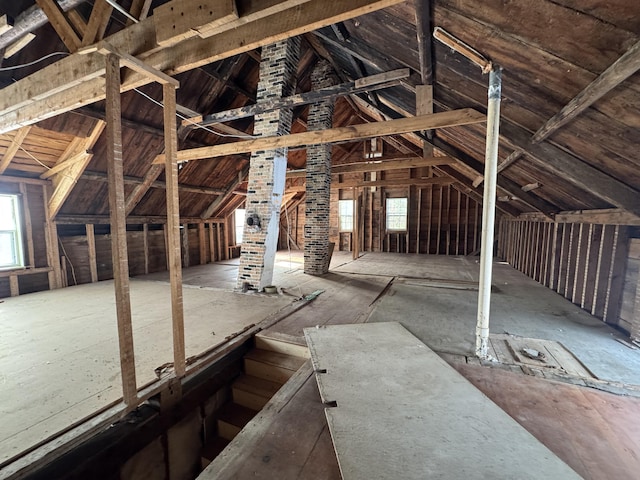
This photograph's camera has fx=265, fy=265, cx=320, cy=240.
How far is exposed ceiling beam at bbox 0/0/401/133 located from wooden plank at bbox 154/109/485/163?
1.89 metres

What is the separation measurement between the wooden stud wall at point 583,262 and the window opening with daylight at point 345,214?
652 cm

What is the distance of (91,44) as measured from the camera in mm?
1792

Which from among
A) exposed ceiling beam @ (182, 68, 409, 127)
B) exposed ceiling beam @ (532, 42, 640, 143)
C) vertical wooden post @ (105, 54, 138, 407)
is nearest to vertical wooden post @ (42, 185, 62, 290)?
exposed ceiling beam @ (182, 68, 409, 127)

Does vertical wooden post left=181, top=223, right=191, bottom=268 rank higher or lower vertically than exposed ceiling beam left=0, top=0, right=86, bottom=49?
lower

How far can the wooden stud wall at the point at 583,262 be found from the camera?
3240 mm

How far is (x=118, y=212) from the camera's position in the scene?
63.2 inches

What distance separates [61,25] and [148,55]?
0.77 metres

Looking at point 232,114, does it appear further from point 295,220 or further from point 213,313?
point 295,220

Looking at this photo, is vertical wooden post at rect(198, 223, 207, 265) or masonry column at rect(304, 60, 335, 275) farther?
vertical wooden post at rect(198, 223, 207, 265)

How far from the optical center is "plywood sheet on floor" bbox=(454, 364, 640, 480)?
4.50 feet

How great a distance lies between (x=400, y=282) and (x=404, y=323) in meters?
2.33

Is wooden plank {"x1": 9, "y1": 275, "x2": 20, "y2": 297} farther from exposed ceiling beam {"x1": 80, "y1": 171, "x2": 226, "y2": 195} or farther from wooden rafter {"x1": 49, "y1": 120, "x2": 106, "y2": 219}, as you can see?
exposed ceiling beam {"x1": 80, "y1": 171, "x2": 226, "y2": 195}

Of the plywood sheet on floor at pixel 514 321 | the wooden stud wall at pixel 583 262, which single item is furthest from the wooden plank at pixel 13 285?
the wooden stud wall at pixel 583 262

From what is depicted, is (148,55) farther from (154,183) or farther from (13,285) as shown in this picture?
(13,285)
